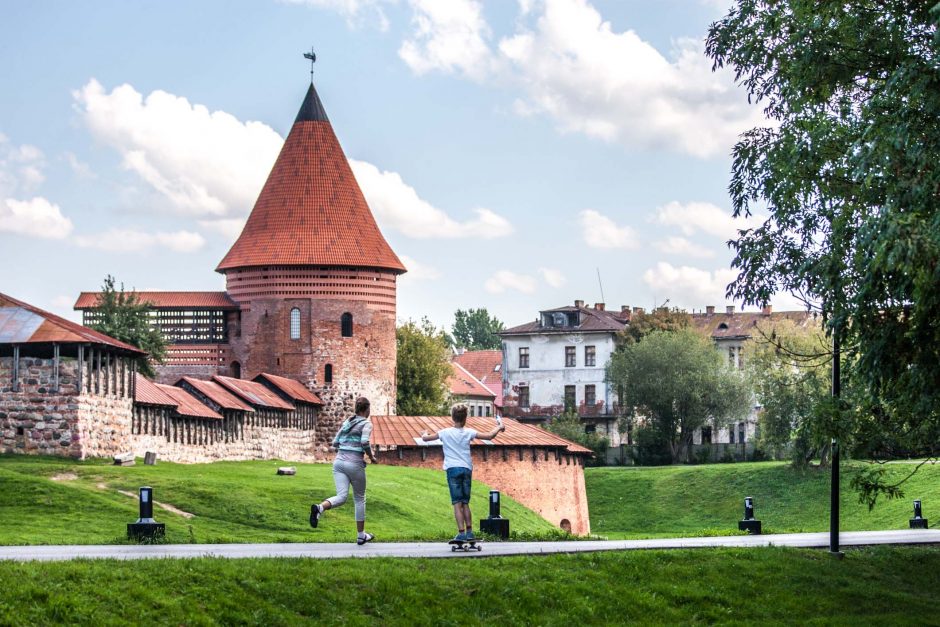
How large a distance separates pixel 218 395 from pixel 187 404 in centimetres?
318

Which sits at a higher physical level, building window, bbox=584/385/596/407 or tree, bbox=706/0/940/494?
tree, bbox=706/0/940/494

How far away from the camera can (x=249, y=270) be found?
62094 millimetres

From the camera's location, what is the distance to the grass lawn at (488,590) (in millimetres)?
12992

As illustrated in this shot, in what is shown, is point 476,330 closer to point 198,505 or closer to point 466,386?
point 466,386

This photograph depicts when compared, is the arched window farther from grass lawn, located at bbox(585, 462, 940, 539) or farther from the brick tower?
grass lawn, located at bbox(585, 462, 940, 539)

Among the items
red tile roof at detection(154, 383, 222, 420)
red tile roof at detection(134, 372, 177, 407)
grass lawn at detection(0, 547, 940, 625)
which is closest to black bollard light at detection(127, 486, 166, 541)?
grass lawn at detection(0, 547, 940, 625)

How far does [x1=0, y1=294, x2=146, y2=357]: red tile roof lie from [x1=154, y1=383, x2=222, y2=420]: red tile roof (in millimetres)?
6190

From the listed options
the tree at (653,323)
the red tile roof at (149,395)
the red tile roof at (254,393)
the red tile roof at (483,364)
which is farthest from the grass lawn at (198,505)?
the red tile roof at (483,364)

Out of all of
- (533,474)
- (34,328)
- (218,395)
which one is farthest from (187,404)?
(533,474)

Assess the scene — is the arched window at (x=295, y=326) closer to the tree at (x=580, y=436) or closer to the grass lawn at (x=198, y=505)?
the grass lawn at (x=198, y=505)

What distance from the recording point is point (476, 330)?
15412cm

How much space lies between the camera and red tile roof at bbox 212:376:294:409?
161 feet

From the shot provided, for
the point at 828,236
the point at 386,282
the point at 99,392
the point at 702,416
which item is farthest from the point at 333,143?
the point at 828,236

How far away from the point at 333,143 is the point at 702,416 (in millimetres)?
25417
